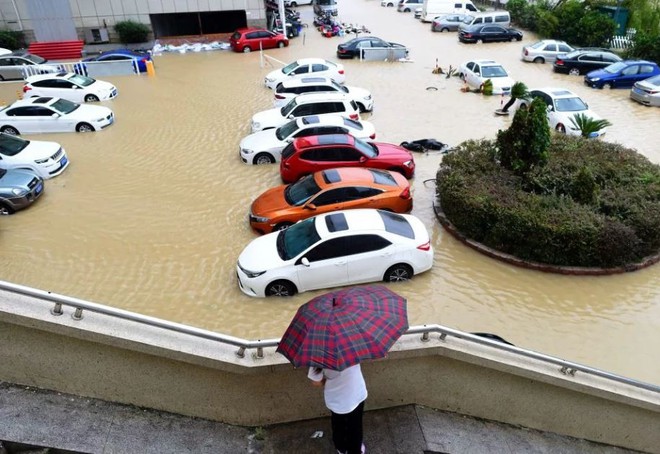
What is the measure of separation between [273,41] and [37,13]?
1399 cm

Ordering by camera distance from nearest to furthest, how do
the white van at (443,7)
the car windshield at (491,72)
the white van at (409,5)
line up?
the car windshield at (491,72) < the white van at (443,7) < the white van at (409,5)

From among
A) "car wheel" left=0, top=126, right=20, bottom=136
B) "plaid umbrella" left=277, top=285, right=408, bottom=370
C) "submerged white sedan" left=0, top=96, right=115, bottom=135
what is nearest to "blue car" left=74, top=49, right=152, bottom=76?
"submerged white sedan" left=0, top=96, right=115, bottom=135

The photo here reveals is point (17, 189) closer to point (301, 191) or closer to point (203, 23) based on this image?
point (301, 191)

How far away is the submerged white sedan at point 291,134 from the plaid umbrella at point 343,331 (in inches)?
384

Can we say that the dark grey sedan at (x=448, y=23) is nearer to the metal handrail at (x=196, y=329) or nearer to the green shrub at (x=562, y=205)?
the green shrub at (x=562, y=205)

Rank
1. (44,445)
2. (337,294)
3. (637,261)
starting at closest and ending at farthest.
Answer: (44,445) → (337,294) → (637,261)

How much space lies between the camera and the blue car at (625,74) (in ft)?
71.7

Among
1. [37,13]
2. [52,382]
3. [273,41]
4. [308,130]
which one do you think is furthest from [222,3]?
[52,382]

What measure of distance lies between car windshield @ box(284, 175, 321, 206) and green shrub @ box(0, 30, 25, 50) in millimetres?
26105

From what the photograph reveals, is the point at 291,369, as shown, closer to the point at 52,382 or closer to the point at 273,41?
the point at 52,382

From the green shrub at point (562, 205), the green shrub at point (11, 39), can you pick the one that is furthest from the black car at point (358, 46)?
the green shrub at point (11, 39)

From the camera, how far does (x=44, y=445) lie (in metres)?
4.85

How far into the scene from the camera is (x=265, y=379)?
18.6 feet

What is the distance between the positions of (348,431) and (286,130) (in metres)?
11.2
